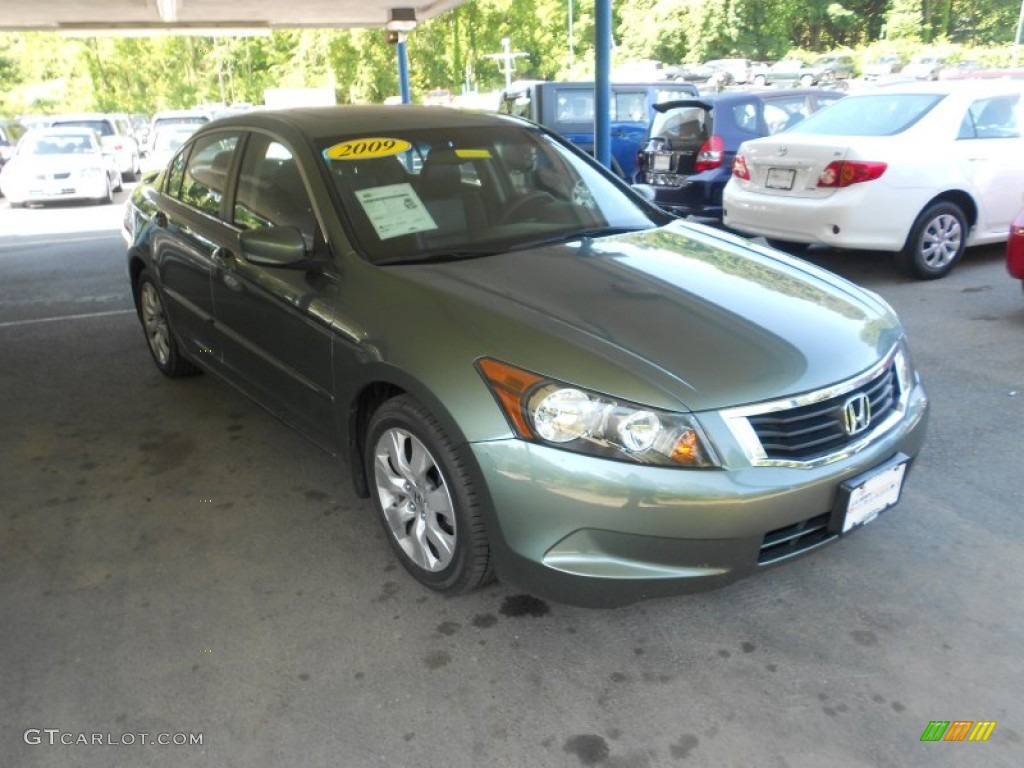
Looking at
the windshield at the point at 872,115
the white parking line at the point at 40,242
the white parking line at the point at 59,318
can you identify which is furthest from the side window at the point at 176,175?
the white parking line at the point at 40,242

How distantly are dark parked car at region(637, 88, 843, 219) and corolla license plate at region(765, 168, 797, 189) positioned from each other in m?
2.04

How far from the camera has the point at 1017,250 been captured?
224 inches

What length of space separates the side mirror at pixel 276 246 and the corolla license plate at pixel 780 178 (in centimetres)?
497

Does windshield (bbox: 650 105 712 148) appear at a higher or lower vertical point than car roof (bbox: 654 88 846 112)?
lower

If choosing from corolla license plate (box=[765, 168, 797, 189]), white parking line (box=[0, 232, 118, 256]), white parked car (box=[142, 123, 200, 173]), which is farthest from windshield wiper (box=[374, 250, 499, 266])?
white parked car (box=[142, 123, 200, 173])

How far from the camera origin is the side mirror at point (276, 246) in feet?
10.0

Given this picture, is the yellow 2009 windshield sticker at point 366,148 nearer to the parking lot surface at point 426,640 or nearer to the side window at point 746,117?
the parking lot surface at point 426,640

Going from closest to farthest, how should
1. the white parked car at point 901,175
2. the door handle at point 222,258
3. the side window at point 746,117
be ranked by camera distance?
the door handle at point 222,258
the white parked car at point 901,175
the side window at point 746,117

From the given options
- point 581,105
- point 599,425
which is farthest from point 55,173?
point 599,425

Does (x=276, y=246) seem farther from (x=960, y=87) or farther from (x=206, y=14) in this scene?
(x=206, y=14)

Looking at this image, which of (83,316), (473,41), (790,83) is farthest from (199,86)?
(83,316)

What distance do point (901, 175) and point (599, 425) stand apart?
5.29 meters

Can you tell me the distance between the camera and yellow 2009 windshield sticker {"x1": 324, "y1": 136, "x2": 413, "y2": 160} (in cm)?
339

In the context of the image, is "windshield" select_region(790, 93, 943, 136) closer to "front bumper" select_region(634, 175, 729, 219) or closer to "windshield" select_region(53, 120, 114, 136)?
"front bumper" select_region(634, 175, 729, 219)
